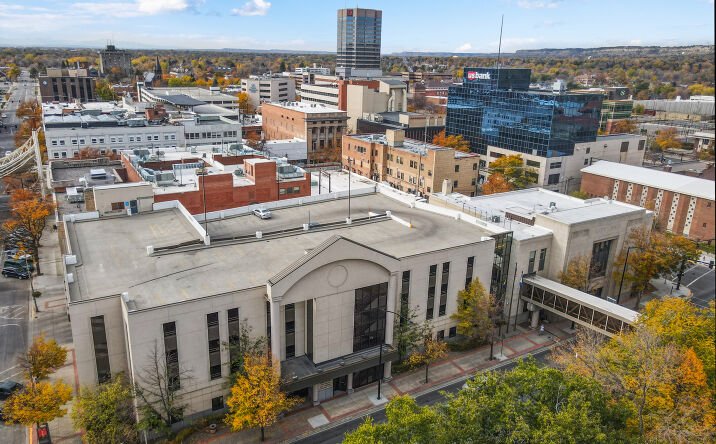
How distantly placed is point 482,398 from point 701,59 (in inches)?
923

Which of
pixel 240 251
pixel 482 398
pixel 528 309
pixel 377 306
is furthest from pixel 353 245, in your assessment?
pixel 528 309

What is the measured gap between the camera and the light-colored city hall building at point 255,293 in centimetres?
3600

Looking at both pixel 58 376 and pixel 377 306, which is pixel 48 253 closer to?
pixel 58 376

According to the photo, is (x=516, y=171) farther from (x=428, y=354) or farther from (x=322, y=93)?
(x=322, y=93)

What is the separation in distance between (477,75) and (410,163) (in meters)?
32.4

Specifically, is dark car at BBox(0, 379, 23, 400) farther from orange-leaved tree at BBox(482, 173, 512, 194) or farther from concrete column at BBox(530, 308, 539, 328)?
orange-leaved tree at BBox(482, 173, 512, 194)

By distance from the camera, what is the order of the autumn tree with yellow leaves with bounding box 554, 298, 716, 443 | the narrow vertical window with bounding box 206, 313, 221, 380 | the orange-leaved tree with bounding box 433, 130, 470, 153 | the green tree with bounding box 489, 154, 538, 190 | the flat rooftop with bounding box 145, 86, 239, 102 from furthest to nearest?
the flat rooftop with bounding box 145, 86, 239, 102
the orange-leaved tree with bounding box 433, 130, 470, 153
the green tree with bounding box 489, 154, 538, 190
the narrow vertical window with bounding box 206, 313, 221, 380
the autumn tree with yellow leaves with bounding box 554, 298, 716, 443

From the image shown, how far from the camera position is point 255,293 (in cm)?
3762

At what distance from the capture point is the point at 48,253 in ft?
228

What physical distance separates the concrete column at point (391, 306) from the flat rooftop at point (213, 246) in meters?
3.09

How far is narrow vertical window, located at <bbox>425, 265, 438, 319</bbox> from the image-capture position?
4619 centimetres

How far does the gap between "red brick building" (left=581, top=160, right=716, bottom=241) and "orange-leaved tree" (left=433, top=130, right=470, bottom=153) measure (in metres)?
27.6

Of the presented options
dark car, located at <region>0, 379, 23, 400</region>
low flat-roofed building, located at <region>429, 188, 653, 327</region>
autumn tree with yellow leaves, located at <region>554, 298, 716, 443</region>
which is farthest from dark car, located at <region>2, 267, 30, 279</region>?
autumn tree with yellow leaves, located at <region>554, 298, 716, 443</region>

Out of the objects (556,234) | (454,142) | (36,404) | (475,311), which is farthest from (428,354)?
(454,142)
